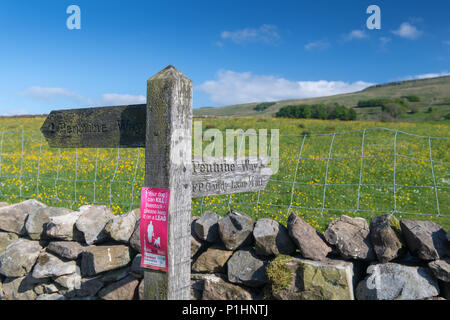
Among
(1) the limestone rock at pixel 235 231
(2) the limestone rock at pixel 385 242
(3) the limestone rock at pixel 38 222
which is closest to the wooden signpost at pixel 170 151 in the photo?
(1) the limestone rock at pixel 235 231

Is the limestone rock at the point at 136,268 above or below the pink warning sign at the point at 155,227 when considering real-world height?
below

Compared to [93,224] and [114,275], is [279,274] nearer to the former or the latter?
[114,275]

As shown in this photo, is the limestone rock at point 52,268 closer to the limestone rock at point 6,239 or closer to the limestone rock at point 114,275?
the limestone rock at point 114,275

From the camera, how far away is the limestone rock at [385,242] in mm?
3636

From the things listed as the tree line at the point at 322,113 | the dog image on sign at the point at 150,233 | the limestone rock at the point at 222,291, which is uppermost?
the tree line at the point at 322,113

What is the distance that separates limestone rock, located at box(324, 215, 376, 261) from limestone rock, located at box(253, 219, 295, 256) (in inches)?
18.3

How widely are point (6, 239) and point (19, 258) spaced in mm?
679

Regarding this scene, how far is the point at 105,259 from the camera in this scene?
4.29 metres

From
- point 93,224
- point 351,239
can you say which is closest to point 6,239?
point 93,224

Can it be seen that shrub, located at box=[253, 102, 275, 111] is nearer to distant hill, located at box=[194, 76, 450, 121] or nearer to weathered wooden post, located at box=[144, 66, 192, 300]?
distant hill, located at box=[194, 76, 450, 121]

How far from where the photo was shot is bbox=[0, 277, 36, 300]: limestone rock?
4.67m

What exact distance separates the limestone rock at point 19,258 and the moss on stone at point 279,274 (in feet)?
10.9

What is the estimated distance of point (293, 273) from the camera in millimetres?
3633
